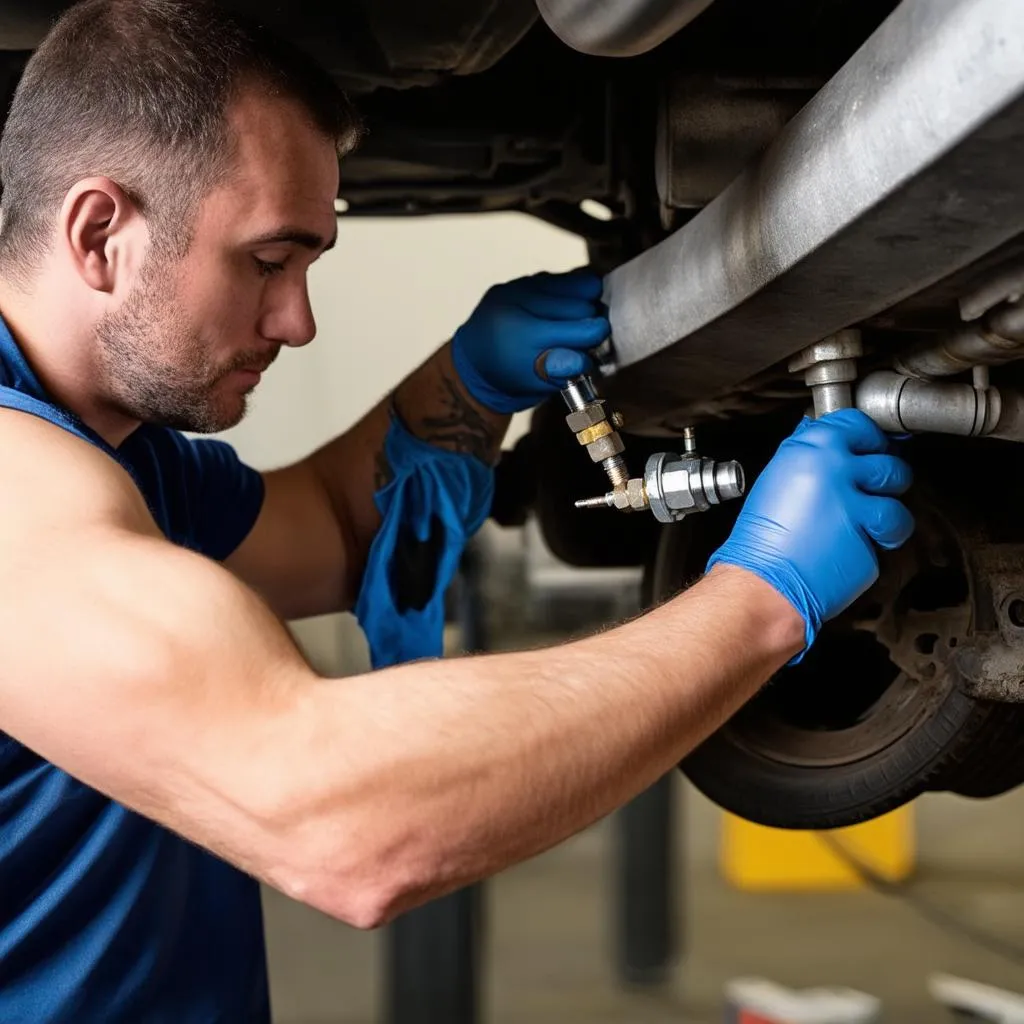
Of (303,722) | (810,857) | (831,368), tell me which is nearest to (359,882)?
(303,722)

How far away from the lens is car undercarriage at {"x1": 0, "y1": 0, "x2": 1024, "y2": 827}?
447 millimetres

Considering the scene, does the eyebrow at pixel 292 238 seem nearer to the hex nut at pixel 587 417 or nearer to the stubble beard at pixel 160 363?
the stubble beard at pixel 160 363

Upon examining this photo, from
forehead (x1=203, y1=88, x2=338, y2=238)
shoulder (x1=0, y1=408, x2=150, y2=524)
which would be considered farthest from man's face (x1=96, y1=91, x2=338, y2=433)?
shoulder (x1=0, y1=408, x2=150, y2=524)

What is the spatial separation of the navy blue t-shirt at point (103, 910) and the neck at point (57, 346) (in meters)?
0.02

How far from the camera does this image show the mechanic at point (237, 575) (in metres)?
0.55

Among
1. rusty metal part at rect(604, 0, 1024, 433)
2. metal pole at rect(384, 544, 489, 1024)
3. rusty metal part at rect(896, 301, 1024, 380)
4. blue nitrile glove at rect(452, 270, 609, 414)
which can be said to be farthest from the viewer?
metal pole at rect(384, 544, 489, 1024)

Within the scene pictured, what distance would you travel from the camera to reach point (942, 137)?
1.30 feet

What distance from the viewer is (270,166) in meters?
0.74

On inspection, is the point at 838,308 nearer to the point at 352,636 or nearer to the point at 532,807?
the point at 532,807

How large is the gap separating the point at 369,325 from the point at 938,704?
2073 mm

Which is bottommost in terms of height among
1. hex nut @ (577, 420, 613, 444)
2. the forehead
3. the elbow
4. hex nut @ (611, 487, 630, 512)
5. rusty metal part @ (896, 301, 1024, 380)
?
the elbow

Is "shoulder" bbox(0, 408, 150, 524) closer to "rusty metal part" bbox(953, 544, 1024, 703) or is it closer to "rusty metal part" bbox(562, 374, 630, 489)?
"rusty metal part" bbox(562, 374, 630, 489)

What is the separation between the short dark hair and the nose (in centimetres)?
7

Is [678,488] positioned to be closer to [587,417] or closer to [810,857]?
[587,417]
